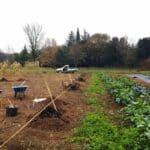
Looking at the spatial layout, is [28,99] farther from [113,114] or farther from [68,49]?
[68,49]

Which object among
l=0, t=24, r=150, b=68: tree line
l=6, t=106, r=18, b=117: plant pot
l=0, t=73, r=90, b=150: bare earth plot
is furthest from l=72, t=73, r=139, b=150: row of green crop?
l=0, t=24, r=150, b=68: tree line

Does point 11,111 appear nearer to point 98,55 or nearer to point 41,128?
point 41,128

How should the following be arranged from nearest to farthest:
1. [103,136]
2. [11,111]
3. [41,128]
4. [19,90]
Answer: [103,136], [41,128], [11,111], [19,90]

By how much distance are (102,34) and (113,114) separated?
195 ft

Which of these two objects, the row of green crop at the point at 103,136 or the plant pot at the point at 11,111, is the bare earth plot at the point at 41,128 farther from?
the row of green crop at the point at 103,136

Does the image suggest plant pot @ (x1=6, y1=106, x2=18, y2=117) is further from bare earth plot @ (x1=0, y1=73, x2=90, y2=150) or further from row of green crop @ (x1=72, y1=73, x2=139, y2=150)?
row of green crop @ (x1=72, y1=73, x2=139, y2=150)

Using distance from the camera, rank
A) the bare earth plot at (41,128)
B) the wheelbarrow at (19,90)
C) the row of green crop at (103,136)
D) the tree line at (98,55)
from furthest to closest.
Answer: the tree line at (98,55) → the wheelbarrow at (19,90) → the bare earth plot at (41,128) → the row of green crop at (103,136)

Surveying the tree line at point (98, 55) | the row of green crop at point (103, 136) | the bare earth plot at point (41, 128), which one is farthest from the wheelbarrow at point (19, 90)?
the tree line at point (98, 55)

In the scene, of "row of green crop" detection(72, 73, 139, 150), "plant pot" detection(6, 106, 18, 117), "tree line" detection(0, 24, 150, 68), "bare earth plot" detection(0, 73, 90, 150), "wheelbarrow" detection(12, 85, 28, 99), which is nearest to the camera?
"row of green crop" detection(72, 73, 139, 150)

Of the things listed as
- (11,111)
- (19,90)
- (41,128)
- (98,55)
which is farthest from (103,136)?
(98,55)

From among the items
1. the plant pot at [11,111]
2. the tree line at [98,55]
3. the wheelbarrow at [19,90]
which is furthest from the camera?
the tree line at [98,55]

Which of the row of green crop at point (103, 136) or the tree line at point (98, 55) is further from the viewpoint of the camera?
the tree line at point (98, 55)

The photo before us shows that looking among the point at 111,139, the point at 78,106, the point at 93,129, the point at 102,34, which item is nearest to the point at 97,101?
the point at 78,106

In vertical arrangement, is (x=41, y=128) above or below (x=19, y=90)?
below
